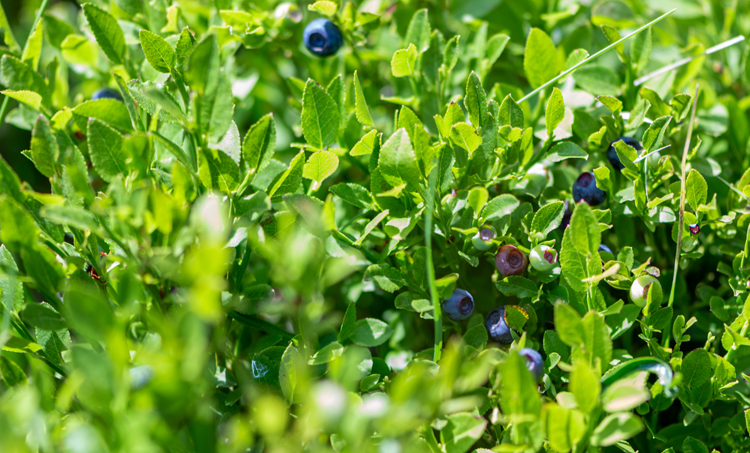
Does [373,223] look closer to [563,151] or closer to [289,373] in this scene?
[289,373]

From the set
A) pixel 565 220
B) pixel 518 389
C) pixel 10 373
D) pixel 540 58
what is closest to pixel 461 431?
pixel 518 389

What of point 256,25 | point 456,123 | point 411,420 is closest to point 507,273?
point 456,123

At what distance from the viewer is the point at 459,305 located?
3.38 feet

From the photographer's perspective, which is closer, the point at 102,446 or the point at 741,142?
the point at 102,446

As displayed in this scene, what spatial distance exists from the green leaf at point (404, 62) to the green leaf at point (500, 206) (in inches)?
13.5

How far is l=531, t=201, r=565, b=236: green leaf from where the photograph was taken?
100 cm

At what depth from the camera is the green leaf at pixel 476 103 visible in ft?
3.35

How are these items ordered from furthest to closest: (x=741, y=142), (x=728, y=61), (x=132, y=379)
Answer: (x=728, y=61) → (x=741, y=142) → (x=132, y=379)

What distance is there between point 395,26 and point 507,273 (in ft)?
2.78

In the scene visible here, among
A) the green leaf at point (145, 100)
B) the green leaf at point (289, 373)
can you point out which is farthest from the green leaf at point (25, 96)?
the green leaf at point (289, 373)

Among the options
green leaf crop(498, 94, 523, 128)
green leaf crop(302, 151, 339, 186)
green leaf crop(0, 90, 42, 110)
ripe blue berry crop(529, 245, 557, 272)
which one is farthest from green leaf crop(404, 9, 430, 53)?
green leaf crop(0, 90, 42, 110)

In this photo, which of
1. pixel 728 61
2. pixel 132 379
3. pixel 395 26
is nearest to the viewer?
pixel 132 379

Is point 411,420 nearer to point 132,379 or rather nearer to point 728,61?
point 132,379

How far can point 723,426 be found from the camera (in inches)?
39.9
